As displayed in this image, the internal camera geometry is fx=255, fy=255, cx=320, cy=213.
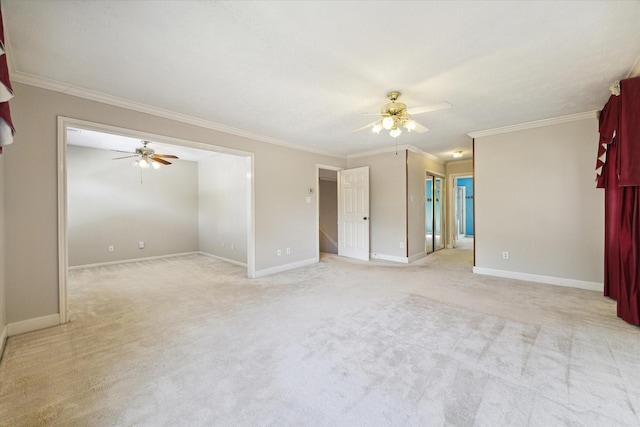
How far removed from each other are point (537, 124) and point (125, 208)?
814 cm

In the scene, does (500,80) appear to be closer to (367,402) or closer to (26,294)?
(367,402)

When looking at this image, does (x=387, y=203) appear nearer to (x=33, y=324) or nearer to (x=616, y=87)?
(x=616, y=87)

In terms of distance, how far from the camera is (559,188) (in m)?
3.84

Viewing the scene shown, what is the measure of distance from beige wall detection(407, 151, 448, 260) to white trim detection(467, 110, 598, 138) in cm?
137

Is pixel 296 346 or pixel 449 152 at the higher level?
pixel 449 152

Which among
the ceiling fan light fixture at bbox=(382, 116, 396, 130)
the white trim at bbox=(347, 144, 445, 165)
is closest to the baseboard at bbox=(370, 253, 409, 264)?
the white trim at bbox=(347, 144, 445, 165)

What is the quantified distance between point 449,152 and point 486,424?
580 centimetres

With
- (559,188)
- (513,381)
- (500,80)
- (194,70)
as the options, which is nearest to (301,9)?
(194,70)

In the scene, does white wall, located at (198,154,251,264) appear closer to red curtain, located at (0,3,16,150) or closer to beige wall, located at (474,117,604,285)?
red curtain, located at (0,3,16,150)

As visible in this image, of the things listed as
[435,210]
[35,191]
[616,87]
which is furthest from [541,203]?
[35,191]

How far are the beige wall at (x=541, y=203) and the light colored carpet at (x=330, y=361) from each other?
69 centimetres

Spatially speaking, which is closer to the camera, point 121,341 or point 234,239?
Answer: point 121,341

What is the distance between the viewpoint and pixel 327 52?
6.93 ft

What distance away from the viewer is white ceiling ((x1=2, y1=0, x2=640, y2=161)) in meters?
1.69
